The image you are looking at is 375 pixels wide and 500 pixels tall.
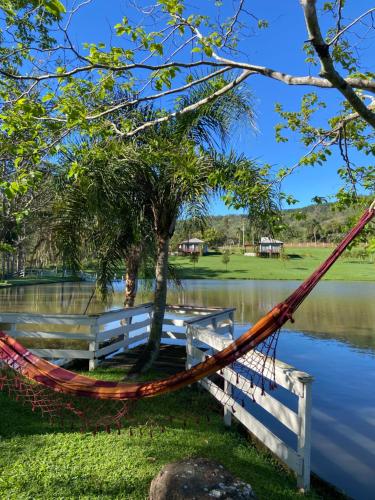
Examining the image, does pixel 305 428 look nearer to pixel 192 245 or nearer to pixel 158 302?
pixel 158 302

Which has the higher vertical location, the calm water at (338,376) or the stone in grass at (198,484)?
the stone in grass at (198,484)

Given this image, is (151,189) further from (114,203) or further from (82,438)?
(82,438)

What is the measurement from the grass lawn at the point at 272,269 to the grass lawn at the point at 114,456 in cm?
3093

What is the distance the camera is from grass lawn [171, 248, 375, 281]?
45656 millimetres

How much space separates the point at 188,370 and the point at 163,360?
429 cm

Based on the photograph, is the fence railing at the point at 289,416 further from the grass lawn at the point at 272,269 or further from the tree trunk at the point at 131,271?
the grass lawn at the point at 272,269

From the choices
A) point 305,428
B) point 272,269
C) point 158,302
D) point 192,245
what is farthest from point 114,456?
point 272,269

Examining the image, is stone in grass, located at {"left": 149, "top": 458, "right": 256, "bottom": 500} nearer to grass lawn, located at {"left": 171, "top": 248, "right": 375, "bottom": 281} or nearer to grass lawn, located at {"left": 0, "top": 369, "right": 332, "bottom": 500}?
grass lawn, located at {"left": 0, "top": 369, "right": 332, "bottom": 500}

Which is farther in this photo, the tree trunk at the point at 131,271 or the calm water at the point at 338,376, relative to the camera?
the tree trunk at the point at 131,271

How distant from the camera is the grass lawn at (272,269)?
1797 inches

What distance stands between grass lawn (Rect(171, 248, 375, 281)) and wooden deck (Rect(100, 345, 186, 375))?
27.4 meters

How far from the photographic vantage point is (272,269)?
176ft

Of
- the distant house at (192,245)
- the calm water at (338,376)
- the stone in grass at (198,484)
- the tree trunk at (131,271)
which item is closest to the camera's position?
the stone in grass at (198,484)

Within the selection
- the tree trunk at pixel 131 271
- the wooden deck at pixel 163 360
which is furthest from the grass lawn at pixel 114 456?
the tree trunk at pixel 131 271
